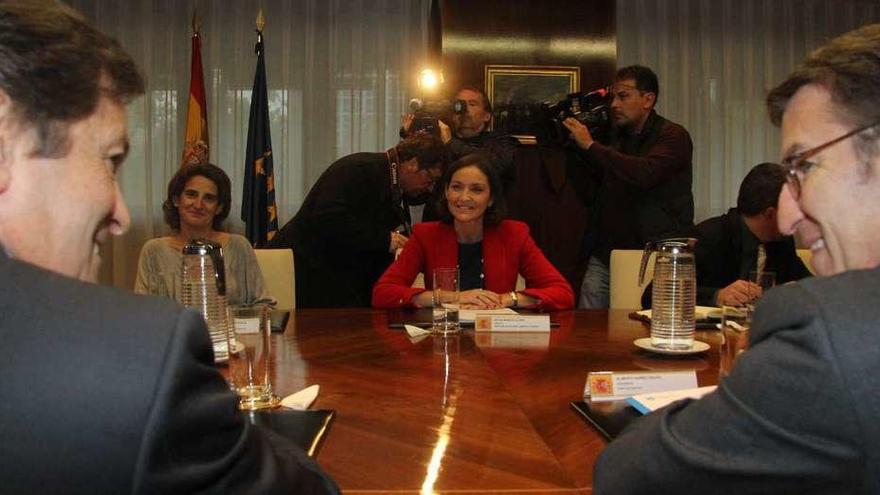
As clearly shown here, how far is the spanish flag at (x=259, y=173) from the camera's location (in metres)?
5.08

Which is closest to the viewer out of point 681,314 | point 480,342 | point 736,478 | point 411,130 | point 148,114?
point 736,478

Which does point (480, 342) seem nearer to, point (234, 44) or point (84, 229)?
point (84, 229)

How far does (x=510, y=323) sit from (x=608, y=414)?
0.90 m

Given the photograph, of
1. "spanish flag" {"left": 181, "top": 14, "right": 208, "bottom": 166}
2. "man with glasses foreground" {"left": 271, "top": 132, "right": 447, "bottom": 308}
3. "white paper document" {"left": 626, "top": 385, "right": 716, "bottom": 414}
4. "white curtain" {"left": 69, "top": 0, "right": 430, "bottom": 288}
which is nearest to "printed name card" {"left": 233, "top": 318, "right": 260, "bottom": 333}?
"white paper document" {"left": 626, "top": 385, "right": 716, "bottom": 414}

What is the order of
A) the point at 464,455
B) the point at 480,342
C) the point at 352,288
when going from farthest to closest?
1. the point at 352,288
2. the point at 480,342
3. the point at 464,455

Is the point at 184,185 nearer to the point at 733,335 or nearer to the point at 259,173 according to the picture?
the point at 259,173

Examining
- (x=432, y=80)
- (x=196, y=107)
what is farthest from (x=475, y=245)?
(x=196, y=107)

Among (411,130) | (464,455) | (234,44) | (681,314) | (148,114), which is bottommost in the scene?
(464,455)

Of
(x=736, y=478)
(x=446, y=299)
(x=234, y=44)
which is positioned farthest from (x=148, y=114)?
(x=736, y=478)

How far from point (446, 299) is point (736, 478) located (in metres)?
1.40

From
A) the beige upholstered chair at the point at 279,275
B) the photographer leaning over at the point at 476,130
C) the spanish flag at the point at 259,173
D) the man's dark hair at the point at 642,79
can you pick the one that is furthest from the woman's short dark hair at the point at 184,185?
the man's dark hair at the point at 642,79

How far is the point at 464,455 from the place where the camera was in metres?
1.04

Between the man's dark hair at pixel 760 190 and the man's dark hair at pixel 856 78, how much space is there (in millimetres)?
1936

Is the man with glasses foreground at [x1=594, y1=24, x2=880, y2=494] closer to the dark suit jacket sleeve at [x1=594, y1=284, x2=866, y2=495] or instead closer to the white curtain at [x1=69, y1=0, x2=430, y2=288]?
→ the dark suit jacket sleeve at [x1=594, y1=284, x2=866, y2=495]
